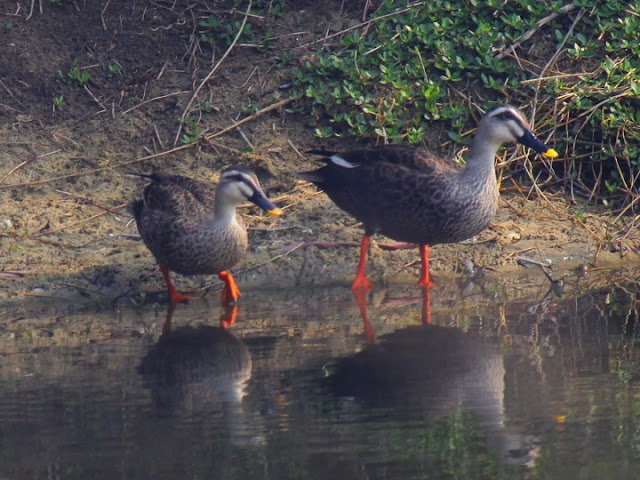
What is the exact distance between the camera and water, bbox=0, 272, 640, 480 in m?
4.25

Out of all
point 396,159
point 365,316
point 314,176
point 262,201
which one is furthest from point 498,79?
point 365,316

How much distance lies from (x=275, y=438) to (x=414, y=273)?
3213 millimetres

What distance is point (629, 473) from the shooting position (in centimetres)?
406

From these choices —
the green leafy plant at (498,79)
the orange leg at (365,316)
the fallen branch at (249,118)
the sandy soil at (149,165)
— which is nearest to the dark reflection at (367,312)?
the orange leg at (365,316)

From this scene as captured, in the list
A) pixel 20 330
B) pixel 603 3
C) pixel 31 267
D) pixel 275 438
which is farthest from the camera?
pixel 603 3

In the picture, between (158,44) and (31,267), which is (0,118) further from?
(31,267)

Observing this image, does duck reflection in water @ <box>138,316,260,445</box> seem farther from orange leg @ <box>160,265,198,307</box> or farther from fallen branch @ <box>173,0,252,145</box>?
fallen branch @ <box>173,0,252,145</box>

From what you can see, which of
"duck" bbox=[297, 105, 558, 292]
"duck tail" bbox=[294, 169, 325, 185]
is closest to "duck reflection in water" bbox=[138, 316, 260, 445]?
"duck" bbox=[297, 105, 558, 292]

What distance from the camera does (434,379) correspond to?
17.2 feet

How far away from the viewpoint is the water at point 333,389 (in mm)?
4254

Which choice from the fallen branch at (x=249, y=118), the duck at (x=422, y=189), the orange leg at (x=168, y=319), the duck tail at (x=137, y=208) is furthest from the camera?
the fallen branch at (x=249, y=118)

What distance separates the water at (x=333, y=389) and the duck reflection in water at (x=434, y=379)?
0.5 inches

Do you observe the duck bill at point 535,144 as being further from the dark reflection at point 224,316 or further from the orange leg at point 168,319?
the orange leg at point 168,319

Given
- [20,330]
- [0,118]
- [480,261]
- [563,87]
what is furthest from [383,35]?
[20,330]
